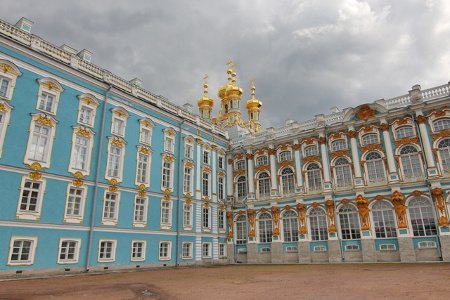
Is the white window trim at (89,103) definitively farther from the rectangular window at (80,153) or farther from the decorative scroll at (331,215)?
the decorative scroll at (331,215)

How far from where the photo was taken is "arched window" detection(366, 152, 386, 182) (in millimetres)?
27172

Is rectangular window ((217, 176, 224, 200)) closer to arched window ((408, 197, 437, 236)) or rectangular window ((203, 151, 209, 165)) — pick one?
rectangular window ((203, 151, 209, 165))

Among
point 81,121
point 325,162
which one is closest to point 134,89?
point 81,121

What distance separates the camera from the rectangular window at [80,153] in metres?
21.4

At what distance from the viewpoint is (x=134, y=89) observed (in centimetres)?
2669

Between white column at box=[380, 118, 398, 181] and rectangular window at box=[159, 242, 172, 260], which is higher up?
white column at box=[380, 118, 398, 181]

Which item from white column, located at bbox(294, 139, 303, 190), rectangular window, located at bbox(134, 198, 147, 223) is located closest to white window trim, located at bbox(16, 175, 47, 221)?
rectangular window, located at bbox(134, 198, 147, 223)

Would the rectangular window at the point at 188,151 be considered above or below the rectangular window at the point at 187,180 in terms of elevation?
above

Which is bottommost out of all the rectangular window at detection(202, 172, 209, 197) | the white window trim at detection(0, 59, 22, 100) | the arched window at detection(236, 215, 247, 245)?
the arched window at detection(236, 215, 247, 245)

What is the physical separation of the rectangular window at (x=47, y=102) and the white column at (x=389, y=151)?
84.2 ft

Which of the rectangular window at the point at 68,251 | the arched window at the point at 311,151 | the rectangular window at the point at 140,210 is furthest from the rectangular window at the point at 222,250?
the rectangular window at the point at 68,251

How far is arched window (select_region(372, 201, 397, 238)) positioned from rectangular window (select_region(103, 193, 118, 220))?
20.6m

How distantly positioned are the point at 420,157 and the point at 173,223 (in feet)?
68.6

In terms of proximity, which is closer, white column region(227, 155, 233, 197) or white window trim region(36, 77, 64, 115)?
white window trim region(36, 77, 64, 115)
